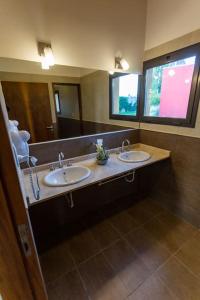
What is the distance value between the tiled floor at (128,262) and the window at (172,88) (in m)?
1.33

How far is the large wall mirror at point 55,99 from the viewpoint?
1.42 metres

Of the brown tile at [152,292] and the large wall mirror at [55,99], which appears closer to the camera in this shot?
the brown tile at [152,292]

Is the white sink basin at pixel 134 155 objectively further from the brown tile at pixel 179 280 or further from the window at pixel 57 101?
the brown tile at pixel 179 280

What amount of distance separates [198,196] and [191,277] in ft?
2.68

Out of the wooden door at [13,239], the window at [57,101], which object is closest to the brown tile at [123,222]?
the wooden door at [13,239]

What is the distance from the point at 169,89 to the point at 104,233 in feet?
6.39

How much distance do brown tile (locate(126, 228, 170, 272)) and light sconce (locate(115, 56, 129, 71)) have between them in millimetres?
2040

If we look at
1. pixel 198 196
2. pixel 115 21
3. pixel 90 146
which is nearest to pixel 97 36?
pixel 115 21

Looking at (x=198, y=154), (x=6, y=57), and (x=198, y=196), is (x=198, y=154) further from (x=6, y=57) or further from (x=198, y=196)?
(x=6, y=57)

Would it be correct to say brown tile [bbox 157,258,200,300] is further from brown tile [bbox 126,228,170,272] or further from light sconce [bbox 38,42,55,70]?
light sconce [bbox 38,42,55,70]

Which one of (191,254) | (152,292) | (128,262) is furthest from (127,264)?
(191,254)

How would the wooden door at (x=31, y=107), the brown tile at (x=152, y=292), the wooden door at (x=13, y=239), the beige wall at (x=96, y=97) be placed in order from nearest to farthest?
the wooden door at (x=13, y=239) → the brown tile at (x=152, y=292) → the wooden door at (x=31, y=107) → the beige wall at (x=96, y=97)

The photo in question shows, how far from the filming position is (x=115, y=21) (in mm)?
1701

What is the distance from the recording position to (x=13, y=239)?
47 cm
